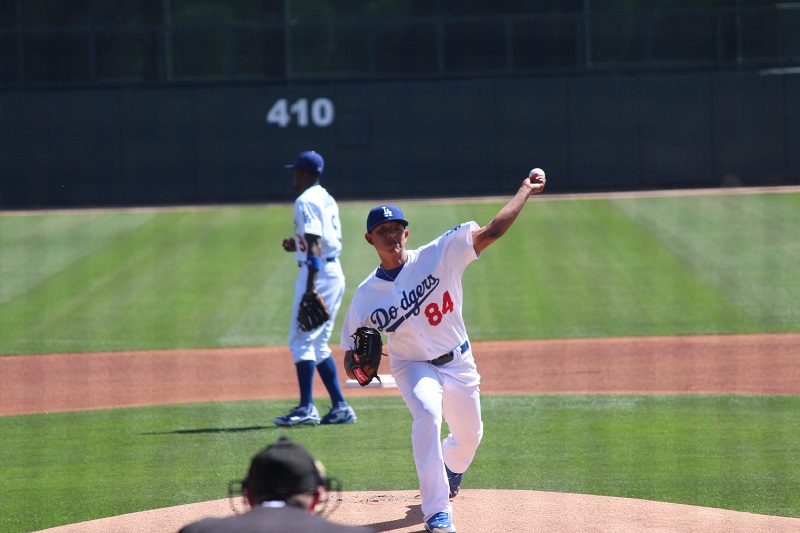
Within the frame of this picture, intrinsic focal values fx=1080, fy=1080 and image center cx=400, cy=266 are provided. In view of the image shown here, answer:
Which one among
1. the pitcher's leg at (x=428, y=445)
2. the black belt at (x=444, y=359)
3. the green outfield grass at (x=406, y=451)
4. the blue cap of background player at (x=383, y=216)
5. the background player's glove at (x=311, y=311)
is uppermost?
the blue cap of background player at (x=383, y=216)

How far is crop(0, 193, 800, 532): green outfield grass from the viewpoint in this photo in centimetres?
673

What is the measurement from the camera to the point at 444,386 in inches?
215

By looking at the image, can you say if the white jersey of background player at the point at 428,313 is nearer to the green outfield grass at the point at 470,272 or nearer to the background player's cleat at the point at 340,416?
the background player's cleat at the point at 340,416

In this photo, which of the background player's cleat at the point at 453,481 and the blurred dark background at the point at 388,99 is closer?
the background player's cleat at the point at 453,481

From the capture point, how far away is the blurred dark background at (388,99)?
24.9 metres

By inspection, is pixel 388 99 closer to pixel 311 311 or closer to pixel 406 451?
pixel 311 311

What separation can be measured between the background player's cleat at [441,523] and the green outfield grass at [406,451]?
4.26 feet

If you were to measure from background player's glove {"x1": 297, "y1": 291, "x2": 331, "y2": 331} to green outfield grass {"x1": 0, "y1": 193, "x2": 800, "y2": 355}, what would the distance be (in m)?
5.06

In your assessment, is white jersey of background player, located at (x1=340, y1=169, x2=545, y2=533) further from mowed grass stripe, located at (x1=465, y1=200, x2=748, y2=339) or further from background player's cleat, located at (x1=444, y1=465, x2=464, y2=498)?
mowed grass stripe, located at (x1=465, y1=200, x2=748, y2=339)

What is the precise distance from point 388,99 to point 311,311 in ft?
58.0

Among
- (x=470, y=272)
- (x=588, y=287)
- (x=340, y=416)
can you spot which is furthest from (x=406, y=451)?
(x=470, y=272)

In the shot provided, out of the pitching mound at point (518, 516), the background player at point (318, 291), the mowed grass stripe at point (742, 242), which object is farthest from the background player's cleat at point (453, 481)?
the mowed grass stripe at point (742, 242)

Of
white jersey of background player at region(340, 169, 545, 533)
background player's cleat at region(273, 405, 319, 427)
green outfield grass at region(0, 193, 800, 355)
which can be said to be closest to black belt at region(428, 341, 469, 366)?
white jersey of background player at region(340, 169, 545, 533)

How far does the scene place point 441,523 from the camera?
5121mm
